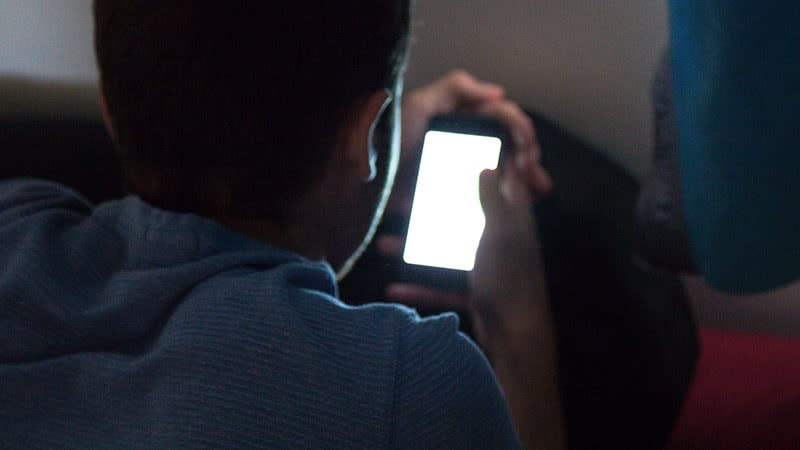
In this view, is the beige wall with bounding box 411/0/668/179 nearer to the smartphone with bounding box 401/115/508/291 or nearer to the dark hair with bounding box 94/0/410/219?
the smartphone with bounding box 401/115/508/291

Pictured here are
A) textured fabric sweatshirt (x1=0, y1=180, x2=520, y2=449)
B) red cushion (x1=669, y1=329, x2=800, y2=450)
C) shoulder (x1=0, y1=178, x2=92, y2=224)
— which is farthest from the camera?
red cushion (x1=669, y1=329, x2=800, y2=450)

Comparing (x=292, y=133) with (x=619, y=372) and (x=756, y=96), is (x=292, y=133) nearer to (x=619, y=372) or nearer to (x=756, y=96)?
(x=756, y=96)

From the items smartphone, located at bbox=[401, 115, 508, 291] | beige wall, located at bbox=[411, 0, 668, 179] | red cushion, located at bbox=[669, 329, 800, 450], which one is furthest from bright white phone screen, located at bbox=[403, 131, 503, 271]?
red cushion, located at bbox=[669, 329, 800, 450]

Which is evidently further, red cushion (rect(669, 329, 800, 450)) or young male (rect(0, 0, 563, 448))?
red cushion (rect(669, 329, 800, 450))

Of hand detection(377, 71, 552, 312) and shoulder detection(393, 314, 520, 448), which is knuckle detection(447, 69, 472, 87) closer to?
hand detection(377, 71, 552, 312)

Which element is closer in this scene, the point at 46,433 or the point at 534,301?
the point at 46,433

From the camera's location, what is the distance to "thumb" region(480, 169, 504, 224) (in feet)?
2.05

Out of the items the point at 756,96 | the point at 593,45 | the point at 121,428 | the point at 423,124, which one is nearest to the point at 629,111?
the point at 593,45

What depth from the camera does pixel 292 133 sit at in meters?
0.43

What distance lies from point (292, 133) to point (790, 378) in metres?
0.61

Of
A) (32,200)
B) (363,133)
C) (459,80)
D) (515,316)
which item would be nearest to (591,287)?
(515,316)

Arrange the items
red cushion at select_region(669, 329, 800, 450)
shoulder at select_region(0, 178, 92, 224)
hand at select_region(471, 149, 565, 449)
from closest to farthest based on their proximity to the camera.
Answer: shoulder at select_region(0, 178, 92, 224) < hand at select_region(471, 149, 565, 449) < red cushion at select_region(669, 329, 800, 450)

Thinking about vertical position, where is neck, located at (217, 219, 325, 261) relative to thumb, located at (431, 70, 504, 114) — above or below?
below

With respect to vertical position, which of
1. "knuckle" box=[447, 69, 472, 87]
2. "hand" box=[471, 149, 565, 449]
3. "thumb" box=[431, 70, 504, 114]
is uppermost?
"knuckle" box=[447, 69, 472, 87]
